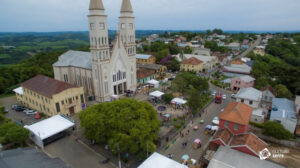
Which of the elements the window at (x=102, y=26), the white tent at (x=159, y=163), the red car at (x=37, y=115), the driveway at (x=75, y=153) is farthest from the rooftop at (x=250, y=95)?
the red car at (x=37, y=115)

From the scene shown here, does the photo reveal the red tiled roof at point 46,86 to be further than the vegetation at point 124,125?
Yes

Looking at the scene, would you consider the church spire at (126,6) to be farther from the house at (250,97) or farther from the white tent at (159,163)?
the white tent at (159,163)

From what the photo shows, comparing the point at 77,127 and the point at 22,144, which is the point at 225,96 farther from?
the point at 22,144

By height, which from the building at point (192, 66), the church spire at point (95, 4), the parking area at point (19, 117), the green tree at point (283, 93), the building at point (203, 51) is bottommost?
the parking area at point (19, 117)

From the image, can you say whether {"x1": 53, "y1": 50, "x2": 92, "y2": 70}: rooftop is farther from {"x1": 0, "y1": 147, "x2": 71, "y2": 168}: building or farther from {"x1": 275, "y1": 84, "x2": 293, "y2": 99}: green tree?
{"x1": 275, "y1": 84, "x2": 293, "y2": 99}: green tree

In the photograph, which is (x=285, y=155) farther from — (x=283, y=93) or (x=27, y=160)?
(x=27, y=160)

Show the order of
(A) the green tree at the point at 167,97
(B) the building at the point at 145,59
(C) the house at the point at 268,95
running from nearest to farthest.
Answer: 1. (C) the house at the point at 268,95
2. (A) the green tree at the point at 167,97
3. (B) the building at the point at 145,59
